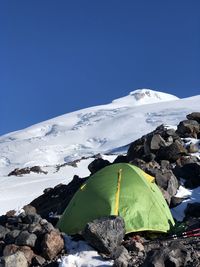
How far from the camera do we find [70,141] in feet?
221

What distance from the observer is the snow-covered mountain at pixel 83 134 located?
187 feet

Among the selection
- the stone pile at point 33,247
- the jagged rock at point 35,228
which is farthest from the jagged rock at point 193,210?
the jagged rock at point 35,228

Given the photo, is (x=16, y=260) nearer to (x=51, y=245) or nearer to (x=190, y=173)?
(x=51, y=245)

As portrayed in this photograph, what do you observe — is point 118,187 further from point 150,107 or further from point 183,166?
point 150,107

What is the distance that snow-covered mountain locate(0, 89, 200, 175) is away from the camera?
56.9m

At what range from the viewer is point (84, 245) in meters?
9.22

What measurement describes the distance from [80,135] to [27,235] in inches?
2440

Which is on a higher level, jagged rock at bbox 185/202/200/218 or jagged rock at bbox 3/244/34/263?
jagged rock at bbox 3/244/34/263

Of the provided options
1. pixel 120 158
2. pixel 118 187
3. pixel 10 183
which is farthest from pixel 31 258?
pixel 10 183

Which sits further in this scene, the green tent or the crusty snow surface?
the crusty snow surface

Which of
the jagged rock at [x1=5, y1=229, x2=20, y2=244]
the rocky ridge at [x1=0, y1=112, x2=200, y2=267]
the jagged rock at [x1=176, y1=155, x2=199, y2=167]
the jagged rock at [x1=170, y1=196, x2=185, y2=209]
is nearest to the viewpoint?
the rocky ridge at [x1=0, y1=112, x2=200, y2=267]

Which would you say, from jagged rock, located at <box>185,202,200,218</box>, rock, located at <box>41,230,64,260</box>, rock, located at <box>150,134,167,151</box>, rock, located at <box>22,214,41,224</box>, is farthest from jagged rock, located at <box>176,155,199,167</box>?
rock, located at <box>41,230,64,260</box>

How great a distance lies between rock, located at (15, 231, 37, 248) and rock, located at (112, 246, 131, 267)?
147 cm

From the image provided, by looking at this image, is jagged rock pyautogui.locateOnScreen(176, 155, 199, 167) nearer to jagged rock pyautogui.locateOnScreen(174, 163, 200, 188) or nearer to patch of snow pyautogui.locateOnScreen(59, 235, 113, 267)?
jagged rock pyautogui.locateOnScreen(174, 163, 200, 188)
